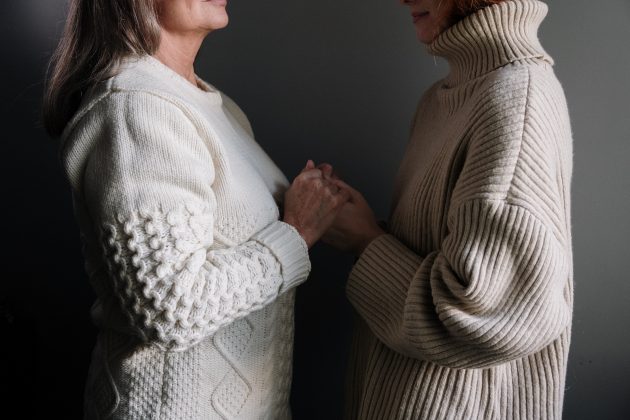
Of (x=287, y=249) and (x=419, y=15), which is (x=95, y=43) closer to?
(x=287, y=249)

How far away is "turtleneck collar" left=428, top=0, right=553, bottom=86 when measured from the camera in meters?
1.02

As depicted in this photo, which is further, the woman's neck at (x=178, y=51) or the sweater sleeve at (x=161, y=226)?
the woman's neck at (x=178, y=51)

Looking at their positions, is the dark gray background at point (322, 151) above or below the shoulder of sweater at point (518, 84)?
below

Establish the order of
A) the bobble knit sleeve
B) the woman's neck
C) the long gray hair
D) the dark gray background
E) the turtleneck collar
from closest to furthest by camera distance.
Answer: the bobble knit sleeve < the turtleneck collar < the long gray hair < the woman's neck < the dark gray background

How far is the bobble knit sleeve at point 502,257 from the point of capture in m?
0.90

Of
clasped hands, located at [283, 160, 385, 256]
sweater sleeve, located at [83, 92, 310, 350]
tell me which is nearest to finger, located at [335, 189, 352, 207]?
clasped hands, located at [283, 160, 385, 256]

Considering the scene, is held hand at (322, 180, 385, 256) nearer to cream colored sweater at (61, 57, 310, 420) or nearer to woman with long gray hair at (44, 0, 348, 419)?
woman with long gray hair at (44, 0, 348, 419)

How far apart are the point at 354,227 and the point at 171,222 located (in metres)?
0.44

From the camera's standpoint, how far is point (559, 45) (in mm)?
1460

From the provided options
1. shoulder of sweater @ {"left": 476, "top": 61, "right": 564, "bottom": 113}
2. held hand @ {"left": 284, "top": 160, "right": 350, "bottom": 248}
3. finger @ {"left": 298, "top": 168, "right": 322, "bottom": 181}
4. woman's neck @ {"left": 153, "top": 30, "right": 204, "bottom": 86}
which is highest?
shoulder of sweater @ {"left": 476, "top": 61, "right": 564, "bottom": 113}

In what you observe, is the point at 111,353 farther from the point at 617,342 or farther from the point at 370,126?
the point at 617,342

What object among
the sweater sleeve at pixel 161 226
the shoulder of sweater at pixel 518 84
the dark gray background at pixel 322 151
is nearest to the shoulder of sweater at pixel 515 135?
the shoulder of sweater at pixel 518 84

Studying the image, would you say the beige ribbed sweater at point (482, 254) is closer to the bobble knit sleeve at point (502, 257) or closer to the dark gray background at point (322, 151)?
the bobble knit sleeve at point (502, 257)

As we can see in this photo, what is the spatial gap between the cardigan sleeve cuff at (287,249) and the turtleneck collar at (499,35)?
0.44m
